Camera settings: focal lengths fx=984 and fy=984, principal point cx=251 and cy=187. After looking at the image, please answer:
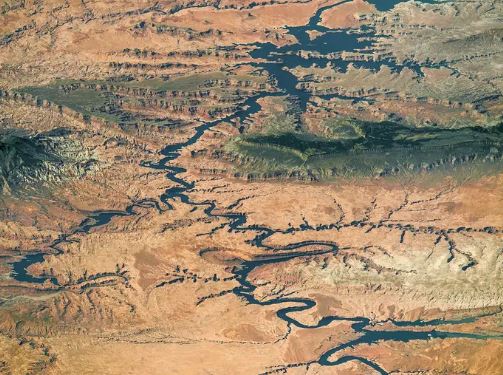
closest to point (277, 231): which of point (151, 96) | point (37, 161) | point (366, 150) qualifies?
point (366, 150)

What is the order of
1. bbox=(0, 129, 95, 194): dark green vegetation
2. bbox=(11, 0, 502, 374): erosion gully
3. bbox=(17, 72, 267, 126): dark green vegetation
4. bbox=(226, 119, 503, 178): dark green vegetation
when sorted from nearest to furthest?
1. bbox=(11, 0, 502, 374): erosion gully
2. bbox=(0, 129, 95, 194): dark green vegetation
3. bbox=(226, 119, 503, 178): dark green vegetation
4. bbox=(17, 72, 267, 126): dark green vegetation

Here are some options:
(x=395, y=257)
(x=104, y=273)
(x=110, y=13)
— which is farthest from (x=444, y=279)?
(x=110, y=13)

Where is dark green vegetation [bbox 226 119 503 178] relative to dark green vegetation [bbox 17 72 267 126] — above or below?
below

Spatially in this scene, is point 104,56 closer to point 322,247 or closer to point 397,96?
point 397,96

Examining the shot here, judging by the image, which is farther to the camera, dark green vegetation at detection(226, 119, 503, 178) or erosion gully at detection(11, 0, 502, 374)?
dark green vegetation at detection(226, 119, 503, 178)

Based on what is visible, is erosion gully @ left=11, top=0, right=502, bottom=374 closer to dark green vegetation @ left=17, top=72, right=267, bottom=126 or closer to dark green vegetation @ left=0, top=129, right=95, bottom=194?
dark green vegetation @ left=17, top=72, right=267, bottom=126

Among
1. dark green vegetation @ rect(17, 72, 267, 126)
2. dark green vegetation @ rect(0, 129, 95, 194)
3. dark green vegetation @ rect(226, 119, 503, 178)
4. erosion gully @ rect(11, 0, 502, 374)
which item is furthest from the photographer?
dark green vegetation @ rect(17, 72, 267, 126)

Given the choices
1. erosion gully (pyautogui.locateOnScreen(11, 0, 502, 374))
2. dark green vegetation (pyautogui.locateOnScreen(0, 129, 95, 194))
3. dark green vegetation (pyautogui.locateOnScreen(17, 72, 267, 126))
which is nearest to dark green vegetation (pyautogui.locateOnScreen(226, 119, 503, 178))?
erosion gully (pyautogui.locateOnScreen(11, 0, 502, 374))

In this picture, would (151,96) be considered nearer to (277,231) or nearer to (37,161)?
(37,161)
